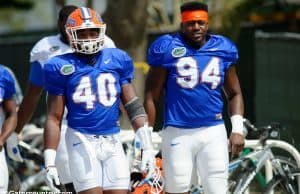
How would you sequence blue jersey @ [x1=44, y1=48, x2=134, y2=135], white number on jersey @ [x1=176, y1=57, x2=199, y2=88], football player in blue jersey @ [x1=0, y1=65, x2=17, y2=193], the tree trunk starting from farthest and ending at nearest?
the tree trunk, football player in blue jersey @ [x1=0, y1=65, x2=17, y2=193], white number on jersey @ [x1=176, y1=57, x2=199, y2=88], blue jersey @ [x1=44, y1=48, x2=134, y2=135]

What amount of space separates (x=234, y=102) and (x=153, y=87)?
2.23ft

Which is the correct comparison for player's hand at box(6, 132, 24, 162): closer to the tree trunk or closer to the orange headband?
the orange headband

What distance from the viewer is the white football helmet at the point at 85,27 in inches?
271

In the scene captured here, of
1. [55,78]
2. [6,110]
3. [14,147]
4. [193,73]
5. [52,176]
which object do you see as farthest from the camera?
[14,147]

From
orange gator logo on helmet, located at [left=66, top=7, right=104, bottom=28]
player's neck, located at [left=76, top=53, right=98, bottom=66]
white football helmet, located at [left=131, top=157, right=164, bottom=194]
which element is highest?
orange gator logo on helmet, located at [left=66, top=7, right=104, bottom=28]

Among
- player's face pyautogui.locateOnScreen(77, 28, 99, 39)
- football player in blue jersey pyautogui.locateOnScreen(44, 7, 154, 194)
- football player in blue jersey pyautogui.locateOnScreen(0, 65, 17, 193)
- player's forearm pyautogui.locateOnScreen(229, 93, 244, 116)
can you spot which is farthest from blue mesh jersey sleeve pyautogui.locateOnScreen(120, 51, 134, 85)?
football player in blue jersey pyautogui.locateOnScreen(0, 65, 17, 193)

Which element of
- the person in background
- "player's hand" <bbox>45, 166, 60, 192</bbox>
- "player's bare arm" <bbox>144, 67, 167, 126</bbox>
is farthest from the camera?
the person in background

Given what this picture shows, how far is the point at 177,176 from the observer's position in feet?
24.2

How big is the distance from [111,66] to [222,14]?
32.2ft

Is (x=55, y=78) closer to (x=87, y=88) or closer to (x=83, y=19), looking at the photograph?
(x=87, y=88)

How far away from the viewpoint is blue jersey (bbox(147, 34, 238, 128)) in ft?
24.2

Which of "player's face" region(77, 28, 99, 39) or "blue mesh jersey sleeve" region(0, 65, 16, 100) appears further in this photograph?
"blue mesh jersey sleeve" region(0, 65, 16, 100)

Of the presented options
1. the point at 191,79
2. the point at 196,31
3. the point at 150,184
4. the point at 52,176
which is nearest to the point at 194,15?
the point at 196,31

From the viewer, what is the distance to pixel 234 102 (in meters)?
7.66
